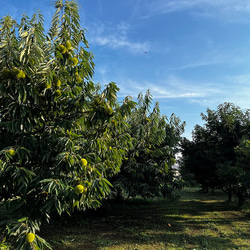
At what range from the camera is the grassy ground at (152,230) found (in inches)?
218

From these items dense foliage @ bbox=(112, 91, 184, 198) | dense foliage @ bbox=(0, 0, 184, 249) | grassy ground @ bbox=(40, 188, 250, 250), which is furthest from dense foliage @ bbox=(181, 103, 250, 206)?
dense foliage @ bbox=(0, 0, 184, 249)

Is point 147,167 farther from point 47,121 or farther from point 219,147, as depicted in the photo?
point 219,147

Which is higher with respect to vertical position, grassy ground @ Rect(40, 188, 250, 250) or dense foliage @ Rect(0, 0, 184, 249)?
dense foliage @ Rect(0, 0, 184, 249)

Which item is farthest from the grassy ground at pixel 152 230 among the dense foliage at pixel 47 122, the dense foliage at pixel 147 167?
the dense foliage at pixel 47 122

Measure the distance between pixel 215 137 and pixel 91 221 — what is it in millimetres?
7287

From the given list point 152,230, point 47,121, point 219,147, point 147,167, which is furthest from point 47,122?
point 219,147

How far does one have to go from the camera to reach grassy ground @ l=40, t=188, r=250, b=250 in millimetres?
5531

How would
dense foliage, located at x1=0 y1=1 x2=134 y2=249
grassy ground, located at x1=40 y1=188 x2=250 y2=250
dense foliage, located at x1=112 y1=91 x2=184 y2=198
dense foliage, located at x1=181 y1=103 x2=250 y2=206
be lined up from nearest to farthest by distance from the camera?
dense foliage, located at x1=0 y1=1 x2=134 y2=249 → grassy ground, located at x1=40 y1=188 x2=250 y2=250 → dense foliage, located at x1=112 y1=91 x2=184 y2=198 → dense foliage, located at x1=181 y1=103 x2=250 y2=206

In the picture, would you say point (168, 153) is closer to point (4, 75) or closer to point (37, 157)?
point (37, 157)

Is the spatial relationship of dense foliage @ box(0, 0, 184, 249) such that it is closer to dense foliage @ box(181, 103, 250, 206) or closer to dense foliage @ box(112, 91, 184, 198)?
dense foliage @ box(112, 91, 184, 198)

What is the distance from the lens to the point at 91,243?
5527 millimetres

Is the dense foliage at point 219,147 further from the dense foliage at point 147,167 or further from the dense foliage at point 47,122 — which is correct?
the dense foliage at point 47,122

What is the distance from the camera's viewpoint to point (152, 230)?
675cm

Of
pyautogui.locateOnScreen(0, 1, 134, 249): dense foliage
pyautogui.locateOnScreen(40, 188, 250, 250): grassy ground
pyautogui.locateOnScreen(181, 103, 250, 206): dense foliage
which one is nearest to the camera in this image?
pyautogui.locateOnScreen(0, 1, 134, 249): dense foliage
